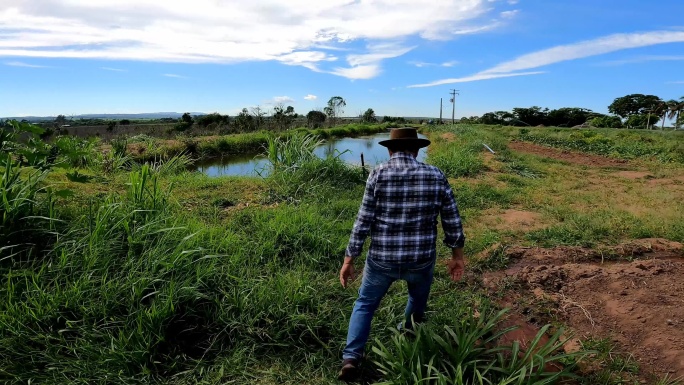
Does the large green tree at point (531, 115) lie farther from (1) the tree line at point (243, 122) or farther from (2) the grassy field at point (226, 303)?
(2) the grassy field at point (226, 303)

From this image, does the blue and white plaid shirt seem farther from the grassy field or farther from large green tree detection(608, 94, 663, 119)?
large green tree detection(608, 94, 663, 119)

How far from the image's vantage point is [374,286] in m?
2.06

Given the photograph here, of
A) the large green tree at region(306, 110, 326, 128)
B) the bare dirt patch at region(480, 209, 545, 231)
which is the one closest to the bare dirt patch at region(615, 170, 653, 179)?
the bare dirt patch at region(480, 209, 545, 231)

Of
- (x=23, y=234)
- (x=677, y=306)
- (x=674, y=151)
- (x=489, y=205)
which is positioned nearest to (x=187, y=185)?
(x=23, y=234)

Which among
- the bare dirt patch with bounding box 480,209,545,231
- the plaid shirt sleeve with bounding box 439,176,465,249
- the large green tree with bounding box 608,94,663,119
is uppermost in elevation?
the large green tree with bounding box 608,94,663,119

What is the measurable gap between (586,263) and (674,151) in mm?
11324

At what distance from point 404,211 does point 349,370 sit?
34.2 inches

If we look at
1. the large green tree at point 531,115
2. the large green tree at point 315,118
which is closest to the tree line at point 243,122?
the large green tree at point 315,118

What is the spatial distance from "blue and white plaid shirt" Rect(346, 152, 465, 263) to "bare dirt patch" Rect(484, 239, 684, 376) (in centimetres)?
129

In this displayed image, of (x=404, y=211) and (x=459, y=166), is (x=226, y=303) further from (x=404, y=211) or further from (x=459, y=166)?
(x=459, y=166)

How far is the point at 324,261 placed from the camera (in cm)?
362

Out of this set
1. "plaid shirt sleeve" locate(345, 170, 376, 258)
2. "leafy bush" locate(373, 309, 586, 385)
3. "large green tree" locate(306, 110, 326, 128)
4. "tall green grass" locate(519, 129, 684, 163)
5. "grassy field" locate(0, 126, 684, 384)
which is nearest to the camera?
"leafy bush" locate(373, 309, 586, 385)

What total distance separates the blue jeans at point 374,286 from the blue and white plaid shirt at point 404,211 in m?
0.05

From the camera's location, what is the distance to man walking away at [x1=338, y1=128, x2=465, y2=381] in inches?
76.4
